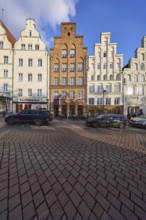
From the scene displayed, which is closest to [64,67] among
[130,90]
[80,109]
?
[80,109]

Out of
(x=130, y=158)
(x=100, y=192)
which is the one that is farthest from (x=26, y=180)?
(x=130, y=158)

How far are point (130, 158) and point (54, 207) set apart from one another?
340cm

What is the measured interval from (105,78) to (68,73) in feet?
28.5

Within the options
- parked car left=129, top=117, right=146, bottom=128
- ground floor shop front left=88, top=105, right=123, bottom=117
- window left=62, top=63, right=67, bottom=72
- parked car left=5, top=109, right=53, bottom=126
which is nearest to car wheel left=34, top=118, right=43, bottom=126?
parked car left=5, top=109, right=53, bottom=126

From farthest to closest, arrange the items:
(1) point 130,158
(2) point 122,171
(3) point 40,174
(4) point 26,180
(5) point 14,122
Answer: (5) point 14,122 → (1) point 130,158 → (2) point 122,171 → (3) point 40,174 → (4) point 26,180

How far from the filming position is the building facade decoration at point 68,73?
3241 cm

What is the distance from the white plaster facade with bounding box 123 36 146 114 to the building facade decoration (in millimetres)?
10050

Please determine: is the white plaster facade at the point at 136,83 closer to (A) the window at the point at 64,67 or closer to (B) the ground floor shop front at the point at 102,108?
(B) the ground floor shop front at the point at 102,108

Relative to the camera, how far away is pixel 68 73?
32.6m

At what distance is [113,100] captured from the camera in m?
33.0

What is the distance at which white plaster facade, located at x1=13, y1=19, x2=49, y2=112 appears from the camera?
31.4m

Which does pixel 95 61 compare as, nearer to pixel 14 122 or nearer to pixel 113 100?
pixel 113 100

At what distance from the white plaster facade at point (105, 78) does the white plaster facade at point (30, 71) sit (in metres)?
10.4

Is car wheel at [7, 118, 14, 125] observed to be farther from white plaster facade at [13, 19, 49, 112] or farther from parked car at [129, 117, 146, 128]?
white plaster facade at [13, 19, 49, 112]
